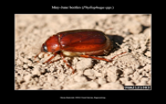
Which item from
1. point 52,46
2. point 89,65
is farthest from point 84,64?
point 52,46

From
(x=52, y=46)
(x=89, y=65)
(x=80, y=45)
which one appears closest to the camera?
(x=89, y=65)

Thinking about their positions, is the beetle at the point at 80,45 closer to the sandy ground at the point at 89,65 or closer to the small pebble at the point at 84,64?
the sandy ground at the point at 89,65

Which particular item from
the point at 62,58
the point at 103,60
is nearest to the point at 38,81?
the point at 62,58

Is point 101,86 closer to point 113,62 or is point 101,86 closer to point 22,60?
point 113,62

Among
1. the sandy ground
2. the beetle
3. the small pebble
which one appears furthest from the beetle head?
the small pebble

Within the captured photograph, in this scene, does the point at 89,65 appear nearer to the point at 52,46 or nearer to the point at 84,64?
the point at 84,64
